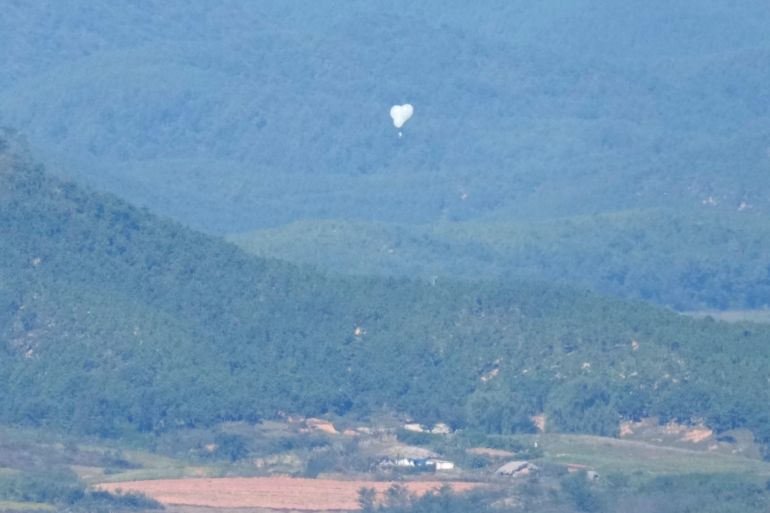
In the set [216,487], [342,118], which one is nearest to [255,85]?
[342,118]

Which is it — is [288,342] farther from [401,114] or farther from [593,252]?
[401,114]

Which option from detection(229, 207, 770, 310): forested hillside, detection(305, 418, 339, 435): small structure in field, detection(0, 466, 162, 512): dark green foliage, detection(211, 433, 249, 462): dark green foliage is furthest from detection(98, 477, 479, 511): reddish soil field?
detection(229, 207, 770, 310): forested hillside

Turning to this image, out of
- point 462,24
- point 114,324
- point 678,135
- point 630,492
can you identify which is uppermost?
point 462,24

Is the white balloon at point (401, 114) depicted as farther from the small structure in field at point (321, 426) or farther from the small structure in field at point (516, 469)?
the small structure in field at point (516, 469)

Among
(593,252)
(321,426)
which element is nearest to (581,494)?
(321,426)

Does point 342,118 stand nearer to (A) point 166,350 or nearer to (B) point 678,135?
(B) point 678,135

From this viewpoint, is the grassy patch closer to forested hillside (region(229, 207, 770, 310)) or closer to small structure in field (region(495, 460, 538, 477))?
small structure in field (region(495, 460, 538, 477))
